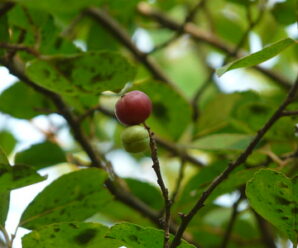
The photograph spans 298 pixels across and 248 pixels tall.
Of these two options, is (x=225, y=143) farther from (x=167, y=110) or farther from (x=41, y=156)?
(x=41, y=156)

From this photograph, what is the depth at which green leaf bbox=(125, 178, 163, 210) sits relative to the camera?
1481mm

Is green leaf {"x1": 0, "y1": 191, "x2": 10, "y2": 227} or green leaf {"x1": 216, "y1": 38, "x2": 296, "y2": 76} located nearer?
green leaf {"x1": 216, "y1": 38, "x2": 296, "y2": 76}

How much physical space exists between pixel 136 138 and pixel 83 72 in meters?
0.13

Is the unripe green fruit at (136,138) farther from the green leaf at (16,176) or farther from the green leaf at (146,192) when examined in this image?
the green leaf at (146,192)

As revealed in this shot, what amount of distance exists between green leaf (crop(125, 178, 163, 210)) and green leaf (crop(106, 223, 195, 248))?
537mm

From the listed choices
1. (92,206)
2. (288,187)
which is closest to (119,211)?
(92,206)

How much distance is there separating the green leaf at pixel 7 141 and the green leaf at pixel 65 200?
67cm

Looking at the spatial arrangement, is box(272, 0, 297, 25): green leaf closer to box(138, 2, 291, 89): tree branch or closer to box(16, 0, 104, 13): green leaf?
box(138, 2, 291, 89): tree branch

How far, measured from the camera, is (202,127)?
4.96 ft

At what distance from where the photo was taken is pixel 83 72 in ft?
3.34

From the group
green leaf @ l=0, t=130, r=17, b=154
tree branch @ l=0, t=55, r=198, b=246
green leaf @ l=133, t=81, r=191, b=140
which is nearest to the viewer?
tree branch @ l=0, t=55, r=198, b=246

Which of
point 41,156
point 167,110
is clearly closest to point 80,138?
point 41,156

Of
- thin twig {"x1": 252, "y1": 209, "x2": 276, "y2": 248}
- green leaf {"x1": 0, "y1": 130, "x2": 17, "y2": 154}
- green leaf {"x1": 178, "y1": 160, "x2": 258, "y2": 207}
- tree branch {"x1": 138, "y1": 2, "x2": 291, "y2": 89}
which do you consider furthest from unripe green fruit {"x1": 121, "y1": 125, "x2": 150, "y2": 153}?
tree branch {"x1": 138, "y1": 2, "x2": 291, "y2": 89}

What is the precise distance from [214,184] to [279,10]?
70cm
